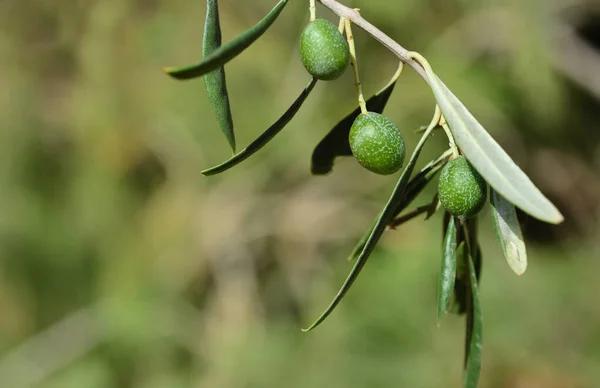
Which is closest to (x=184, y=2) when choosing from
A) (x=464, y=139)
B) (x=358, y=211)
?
(x=358, y=211)

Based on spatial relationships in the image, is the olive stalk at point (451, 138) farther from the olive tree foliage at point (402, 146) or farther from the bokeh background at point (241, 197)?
the bokeh background at point (241, 197)

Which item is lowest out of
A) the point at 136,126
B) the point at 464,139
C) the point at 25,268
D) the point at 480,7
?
the point at 25,268

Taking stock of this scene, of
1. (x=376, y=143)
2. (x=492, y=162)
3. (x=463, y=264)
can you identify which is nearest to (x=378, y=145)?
(x=376, y=143)

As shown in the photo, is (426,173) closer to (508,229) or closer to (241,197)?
(508,229)

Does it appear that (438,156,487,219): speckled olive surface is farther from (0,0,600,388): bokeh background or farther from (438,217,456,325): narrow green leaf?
(0,0,600,388): bokeh background

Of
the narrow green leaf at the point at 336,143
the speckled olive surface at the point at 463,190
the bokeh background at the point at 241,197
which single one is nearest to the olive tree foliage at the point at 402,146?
the speckled olive surface at the point at 463,190

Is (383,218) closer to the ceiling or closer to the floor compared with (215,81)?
closer to the floor

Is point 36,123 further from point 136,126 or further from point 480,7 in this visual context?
point 480,7
